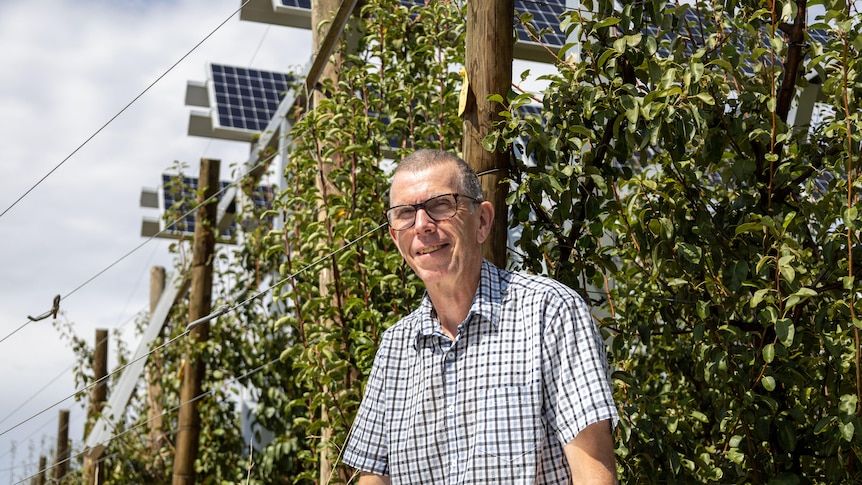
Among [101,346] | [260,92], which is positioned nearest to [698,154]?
[260,92]

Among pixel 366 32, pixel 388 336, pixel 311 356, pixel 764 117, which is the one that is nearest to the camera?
pixel 388 336

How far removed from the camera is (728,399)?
3.30 metres

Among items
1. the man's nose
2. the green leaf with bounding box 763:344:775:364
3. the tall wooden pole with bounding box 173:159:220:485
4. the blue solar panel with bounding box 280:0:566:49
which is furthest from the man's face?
the tall wooden pole with bounding box 173:159:220:485

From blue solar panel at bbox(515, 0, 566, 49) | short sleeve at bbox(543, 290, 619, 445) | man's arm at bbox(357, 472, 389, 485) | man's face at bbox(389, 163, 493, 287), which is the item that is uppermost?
blue solar panel at bbox(515, 0, 566, 49)

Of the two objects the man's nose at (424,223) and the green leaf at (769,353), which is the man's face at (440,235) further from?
the green leaf at (769,353)

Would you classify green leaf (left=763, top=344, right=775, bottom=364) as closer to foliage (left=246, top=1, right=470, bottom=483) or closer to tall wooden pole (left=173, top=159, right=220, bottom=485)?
foliage (left=246, top=1, right=470, bottom=483)

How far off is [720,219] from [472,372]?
1.38 meters

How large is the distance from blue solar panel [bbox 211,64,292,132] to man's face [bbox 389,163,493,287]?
7297 mm

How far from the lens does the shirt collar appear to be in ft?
7.52

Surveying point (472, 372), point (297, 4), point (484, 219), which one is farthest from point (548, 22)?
point (472, 372)

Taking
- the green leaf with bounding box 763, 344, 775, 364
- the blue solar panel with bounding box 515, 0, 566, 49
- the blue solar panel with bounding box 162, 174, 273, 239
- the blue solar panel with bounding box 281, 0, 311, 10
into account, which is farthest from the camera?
the blue solar panel with bounding box 162, 174, 273, 239

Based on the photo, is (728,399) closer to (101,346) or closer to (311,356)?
(311,356)

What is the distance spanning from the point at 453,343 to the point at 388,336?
0.28 m

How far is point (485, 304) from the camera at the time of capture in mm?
2301
